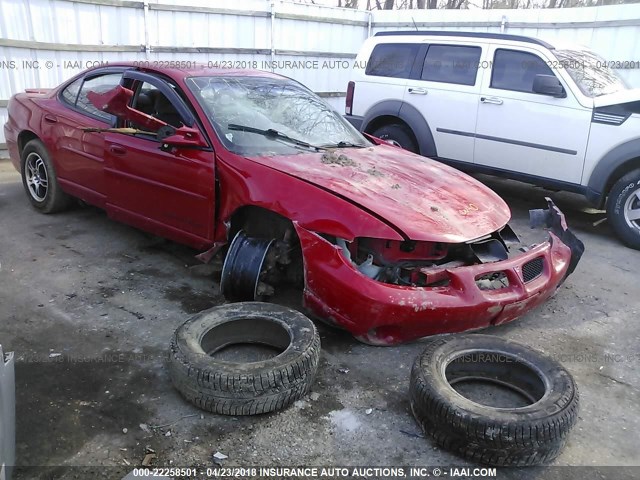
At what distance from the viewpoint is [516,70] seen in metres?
6.30

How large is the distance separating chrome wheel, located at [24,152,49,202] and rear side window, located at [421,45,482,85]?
457cm

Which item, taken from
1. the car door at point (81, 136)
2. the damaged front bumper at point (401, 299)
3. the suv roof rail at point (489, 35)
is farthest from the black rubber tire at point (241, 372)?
the suv roof rail at point (489, 35)

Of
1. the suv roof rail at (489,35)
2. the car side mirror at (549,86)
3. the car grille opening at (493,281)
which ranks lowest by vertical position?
the car grille opening at (493,281)

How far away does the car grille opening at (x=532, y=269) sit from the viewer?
11.9ft

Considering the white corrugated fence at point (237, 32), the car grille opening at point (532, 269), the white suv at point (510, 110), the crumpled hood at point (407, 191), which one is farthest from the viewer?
the white corrugated fence at point (237, 32)

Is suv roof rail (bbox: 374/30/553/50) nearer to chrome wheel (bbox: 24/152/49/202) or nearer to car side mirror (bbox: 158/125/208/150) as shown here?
car side mirror (bbox: 158/125/208/150)

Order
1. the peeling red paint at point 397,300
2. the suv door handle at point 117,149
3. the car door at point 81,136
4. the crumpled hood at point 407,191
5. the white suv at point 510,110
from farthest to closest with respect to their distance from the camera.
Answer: the white suv at point 510,110 → the car door at point 81,136 → the suv door handle at point 117,149 → the crumpled hood at point 407,191 → the peeling red paint at point 397,300

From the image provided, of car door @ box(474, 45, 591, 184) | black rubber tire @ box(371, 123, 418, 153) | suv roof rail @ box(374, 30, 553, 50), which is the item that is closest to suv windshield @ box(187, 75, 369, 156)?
car door @ box(474, 45, 591, 184)

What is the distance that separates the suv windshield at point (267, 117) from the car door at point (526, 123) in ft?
7.50

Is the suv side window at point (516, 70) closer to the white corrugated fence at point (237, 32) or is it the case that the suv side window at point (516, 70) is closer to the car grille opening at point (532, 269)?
the white corrugated fence at point (237, 32)

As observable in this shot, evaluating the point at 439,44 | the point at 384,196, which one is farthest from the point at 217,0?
the point at 384,196

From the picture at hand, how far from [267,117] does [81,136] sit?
6.14 ft

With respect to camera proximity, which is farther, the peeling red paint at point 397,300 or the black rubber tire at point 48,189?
the black rubber tire at point 48,189

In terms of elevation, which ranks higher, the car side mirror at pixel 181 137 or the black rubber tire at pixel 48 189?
the car side mirror at pixel 181 137
